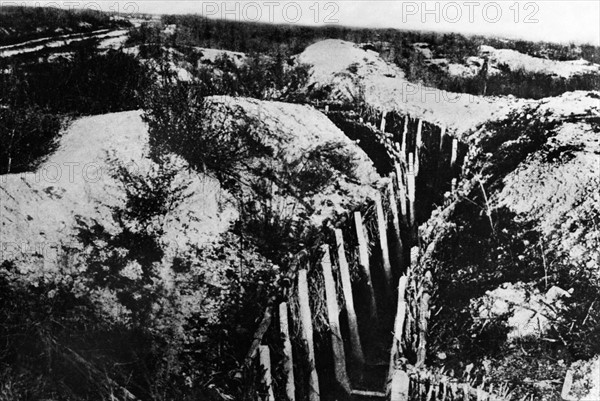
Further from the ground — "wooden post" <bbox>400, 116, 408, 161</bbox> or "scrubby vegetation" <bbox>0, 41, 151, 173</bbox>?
"scrubby vegetation" <bbox>0, 41, 151, 173</bbox>

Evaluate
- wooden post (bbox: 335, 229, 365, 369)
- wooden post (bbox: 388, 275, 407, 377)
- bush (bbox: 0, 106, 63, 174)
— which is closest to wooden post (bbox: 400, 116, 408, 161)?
wooden post (bbox: 335, 229, 365, 369)

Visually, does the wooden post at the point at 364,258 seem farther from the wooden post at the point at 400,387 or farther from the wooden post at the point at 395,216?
the wooden post at the point at 400,387

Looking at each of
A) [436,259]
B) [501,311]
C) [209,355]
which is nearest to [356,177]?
[436,259]

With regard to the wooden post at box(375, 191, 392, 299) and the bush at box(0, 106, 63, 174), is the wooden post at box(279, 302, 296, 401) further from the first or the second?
the bush at box(0, 106, 63, 174)

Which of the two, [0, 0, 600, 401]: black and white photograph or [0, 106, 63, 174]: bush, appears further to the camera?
[0, 106, 63, 174]: bush

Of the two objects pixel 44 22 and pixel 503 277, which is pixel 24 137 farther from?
pixel 503 277
